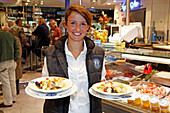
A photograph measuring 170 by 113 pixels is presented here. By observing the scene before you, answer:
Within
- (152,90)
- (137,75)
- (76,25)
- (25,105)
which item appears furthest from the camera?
(25,105)

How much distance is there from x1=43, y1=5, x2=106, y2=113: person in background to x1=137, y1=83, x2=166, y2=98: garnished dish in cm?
75

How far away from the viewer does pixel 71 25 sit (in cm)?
174

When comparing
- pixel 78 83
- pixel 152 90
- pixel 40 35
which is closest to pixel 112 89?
pixel 78 83

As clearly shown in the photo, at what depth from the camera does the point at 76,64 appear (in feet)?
6.03

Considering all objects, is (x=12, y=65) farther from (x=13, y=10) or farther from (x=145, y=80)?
(x=13, y=10)

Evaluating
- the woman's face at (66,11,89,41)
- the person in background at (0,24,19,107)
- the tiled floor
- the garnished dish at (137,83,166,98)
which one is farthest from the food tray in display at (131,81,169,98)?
the person in background at (0,24,19,107)

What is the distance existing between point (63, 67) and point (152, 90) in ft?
4.03

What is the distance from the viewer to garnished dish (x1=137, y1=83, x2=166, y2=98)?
2.25 metres

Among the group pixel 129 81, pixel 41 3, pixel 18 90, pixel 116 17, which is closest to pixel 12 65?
pixel 18 90

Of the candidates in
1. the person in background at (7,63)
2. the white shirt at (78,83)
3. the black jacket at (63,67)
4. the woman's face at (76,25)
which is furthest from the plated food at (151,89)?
the person in background at (7,63)

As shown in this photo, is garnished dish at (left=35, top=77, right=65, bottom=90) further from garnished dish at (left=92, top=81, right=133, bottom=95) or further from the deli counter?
the deli counter

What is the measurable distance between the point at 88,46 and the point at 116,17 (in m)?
10.1

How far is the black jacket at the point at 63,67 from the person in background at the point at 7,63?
10.0 feet

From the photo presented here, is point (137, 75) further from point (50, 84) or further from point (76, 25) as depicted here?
point (50, 84)
